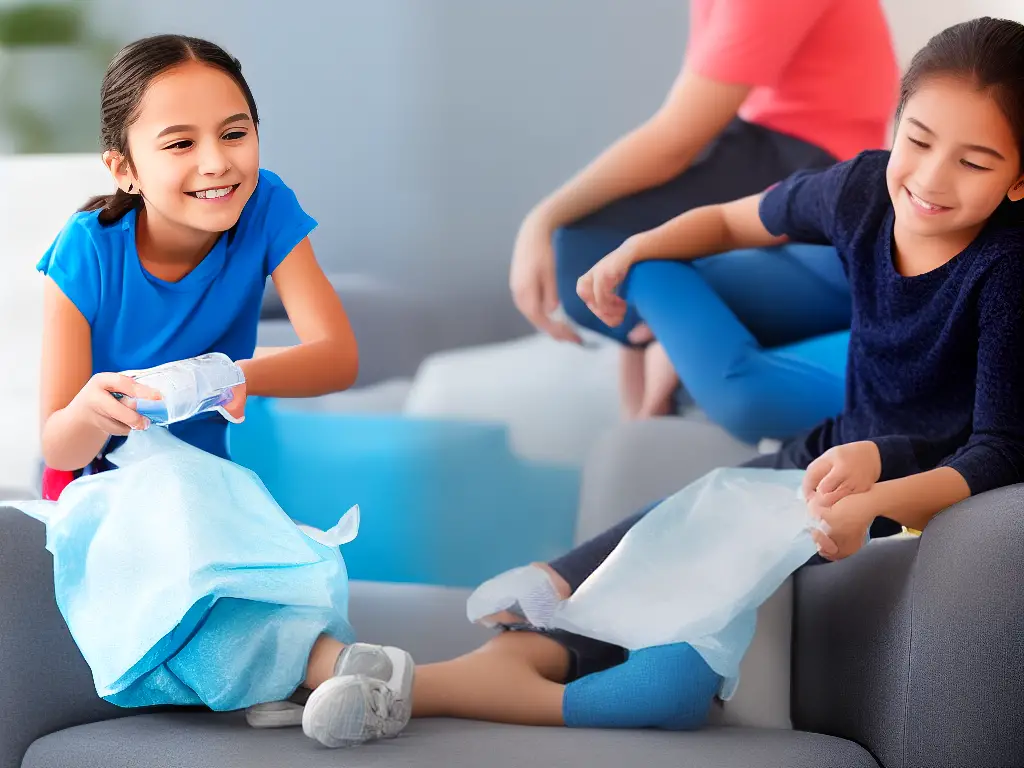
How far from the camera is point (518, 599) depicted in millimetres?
1234

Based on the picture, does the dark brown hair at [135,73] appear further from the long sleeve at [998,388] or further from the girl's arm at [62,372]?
the long sleeve at [998,388]

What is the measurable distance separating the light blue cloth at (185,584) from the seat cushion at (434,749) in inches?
1.8

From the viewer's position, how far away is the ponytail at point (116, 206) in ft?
3.95

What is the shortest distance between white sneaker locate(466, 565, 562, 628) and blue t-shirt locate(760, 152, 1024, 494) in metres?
0.39

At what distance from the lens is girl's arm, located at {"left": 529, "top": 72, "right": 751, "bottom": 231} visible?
1506 mm

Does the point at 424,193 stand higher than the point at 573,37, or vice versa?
the point at 573,37

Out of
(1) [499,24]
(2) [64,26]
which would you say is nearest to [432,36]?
(1) [499,24]

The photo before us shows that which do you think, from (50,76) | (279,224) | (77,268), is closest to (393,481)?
(279,224)

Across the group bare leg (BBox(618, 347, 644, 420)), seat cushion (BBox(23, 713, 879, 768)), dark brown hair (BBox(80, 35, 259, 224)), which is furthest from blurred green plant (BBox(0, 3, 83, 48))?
seat cushion (BBox(23, 713, 879, 768))

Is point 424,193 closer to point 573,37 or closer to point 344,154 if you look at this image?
point 344,154

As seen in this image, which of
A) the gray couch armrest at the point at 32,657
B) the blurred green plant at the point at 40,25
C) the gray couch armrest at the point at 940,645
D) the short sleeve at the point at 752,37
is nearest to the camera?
the gray couch armrest at the point at 940,645

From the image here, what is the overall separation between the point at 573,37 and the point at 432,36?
197mm

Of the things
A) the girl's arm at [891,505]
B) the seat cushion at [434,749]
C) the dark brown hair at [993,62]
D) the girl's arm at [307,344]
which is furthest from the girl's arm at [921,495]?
the girl's arm at [307,344]

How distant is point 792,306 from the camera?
151 cm
